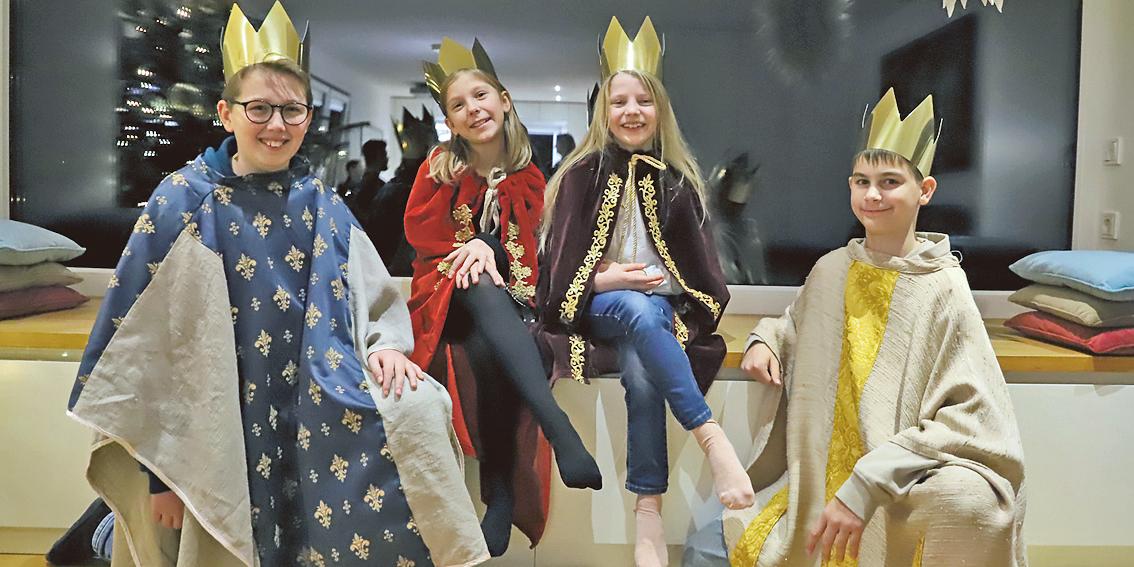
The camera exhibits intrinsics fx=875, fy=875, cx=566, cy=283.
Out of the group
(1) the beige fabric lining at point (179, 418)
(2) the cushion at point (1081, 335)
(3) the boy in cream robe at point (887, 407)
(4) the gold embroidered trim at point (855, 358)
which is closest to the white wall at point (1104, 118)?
(2) the cushion at point (1081, 335)

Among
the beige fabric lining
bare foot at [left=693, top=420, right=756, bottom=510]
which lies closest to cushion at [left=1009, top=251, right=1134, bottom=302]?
bare foot at [left=693, top=420, right=756, bottom=510]

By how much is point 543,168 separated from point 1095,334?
1707mm

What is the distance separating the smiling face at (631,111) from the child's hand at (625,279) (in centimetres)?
33

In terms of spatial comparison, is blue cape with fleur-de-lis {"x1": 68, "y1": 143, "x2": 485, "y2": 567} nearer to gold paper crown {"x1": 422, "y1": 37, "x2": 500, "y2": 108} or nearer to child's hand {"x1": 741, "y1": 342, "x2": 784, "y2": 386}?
gold paper crown {"x1": 422, "y1": 37, "x2": 500, "y2": 108}

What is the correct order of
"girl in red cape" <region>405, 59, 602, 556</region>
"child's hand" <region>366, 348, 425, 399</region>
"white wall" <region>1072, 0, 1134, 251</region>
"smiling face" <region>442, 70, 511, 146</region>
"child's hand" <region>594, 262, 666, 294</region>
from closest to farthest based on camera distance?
"child's hand" <region>366, 348, 425, 399</region> → "girl in red cape" <region>405, 59, 602, 556</region> → "child's hand" <region>594, 262, 666, 294</region> → "smiling face" <region>442, 70, 511, 146</region> → "white wall" <region>1072, 0, 1134, 251</region>

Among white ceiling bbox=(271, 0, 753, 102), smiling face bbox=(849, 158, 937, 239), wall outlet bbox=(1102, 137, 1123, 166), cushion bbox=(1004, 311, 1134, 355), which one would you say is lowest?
cushion bbox=(1004, 311, 1134, 355)

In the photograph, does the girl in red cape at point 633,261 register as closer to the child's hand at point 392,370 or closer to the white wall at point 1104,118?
the child's hand at point 392,370

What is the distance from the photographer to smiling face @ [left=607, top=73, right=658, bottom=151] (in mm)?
2293

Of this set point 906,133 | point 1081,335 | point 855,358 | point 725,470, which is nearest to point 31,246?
point 725,470

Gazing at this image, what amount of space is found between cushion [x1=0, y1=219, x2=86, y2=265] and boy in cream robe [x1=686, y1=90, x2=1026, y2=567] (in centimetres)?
207

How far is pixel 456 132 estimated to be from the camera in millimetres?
2396

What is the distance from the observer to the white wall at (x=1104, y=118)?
9.88 feet

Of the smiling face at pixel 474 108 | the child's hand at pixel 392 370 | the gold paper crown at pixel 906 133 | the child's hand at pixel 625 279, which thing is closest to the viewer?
the child's hand at pixel 392 370

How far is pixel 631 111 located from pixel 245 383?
116 cm
